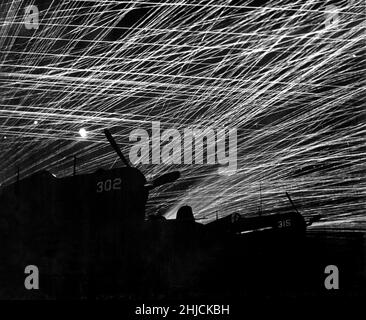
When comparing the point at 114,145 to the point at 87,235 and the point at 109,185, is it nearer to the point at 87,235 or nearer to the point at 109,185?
the point at 109,185

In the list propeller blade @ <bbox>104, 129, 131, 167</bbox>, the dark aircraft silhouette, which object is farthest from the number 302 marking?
propeller blade @ <bbox>104, 129, 131, 167</bbox>

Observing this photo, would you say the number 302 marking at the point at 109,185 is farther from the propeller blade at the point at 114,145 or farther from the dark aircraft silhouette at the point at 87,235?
the propeller blade at the point at 114,145

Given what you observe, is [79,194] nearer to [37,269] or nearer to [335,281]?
[37,269]

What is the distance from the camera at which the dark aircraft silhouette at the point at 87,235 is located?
8.86 m

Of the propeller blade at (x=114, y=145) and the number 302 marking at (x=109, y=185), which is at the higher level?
the propeller blade at (x=114, y=145)

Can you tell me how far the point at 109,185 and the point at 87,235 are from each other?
824 mm

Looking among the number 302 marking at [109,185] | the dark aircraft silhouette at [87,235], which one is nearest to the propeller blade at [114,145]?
the dark aircraft silhouette at [87,235]

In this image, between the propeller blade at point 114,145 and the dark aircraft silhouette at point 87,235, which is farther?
the propeller blade at point 114,145

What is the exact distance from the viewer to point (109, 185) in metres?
9.17

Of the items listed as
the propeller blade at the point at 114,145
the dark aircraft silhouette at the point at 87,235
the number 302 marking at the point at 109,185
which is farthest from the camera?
the propeller blade at the point at 114,145

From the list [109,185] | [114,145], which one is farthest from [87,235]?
[114,145]

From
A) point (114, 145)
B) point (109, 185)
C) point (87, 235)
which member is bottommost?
point (87, 235)
